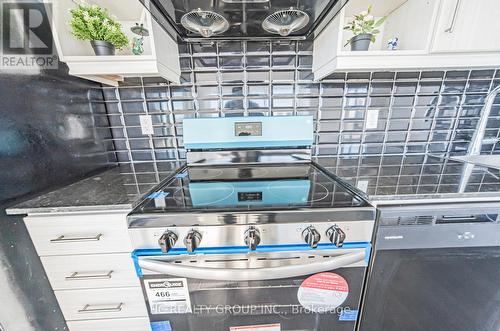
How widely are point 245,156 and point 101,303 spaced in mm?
898

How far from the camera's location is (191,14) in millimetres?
817

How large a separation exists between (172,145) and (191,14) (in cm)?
73

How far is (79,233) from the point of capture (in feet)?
2.21

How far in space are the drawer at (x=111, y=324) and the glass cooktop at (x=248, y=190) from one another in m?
0.53

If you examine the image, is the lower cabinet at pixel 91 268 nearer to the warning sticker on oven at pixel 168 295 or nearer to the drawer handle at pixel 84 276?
the drawer handle at pixel 84 276

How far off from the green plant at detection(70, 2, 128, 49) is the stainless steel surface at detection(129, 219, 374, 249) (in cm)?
85

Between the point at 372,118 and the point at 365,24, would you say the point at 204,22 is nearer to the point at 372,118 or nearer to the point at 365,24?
the point at 365,24

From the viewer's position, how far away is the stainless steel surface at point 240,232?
0.60 m

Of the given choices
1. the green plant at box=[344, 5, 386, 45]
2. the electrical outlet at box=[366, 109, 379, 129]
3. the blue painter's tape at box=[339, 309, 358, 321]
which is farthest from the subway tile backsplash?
the blue painter's tape at box=[339, 309, 358, 321]

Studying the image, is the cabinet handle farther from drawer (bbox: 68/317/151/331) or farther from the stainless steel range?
drawer (bbox: 68/317/151/331)

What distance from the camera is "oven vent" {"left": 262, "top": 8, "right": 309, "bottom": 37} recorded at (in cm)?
83

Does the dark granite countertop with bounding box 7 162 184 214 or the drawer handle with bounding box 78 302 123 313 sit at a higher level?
the dark granite countertop with bounding box 7 162 184 214

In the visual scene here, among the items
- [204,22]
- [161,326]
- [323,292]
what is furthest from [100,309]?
[204,22]

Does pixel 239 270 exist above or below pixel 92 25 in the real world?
below
